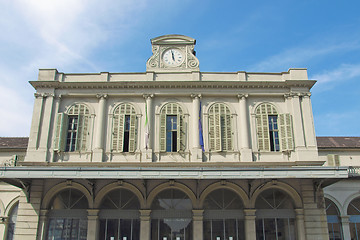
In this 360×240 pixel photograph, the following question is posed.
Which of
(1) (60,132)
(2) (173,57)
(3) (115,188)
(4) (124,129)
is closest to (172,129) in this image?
(4) (124,129)

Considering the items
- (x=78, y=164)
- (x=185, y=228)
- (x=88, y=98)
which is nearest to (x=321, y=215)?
(x=185, y=228)

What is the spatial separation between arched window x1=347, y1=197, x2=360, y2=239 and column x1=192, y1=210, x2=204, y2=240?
10480mm

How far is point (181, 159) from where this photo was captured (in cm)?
1830

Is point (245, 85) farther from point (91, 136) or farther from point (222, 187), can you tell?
point (91, 136)

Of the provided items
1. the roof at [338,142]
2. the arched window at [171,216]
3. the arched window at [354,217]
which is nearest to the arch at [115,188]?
the arched window at [171,216]

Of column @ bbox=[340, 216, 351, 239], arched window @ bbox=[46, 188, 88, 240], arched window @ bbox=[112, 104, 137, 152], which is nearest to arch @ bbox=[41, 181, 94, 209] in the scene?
arched window @ bbox=[46, 188, 88, 240]

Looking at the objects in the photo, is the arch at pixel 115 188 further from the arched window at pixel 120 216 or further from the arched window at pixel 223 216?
the arched window at pixel 223 216

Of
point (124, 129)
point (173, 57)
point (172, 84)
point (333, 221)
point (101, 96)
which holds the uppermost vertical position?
point (173, 57)

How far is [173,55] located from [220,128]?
220 inches

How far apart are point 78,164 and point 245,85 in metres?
10.5

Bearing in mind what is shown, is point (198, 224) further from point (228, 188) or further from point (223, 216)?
point (228, 188)

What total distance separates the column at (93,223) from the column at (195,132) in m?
5.84

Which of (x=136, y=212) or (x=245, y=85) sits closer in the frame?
(x=136, y=212)

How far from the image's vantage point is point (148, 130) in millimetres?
18766
